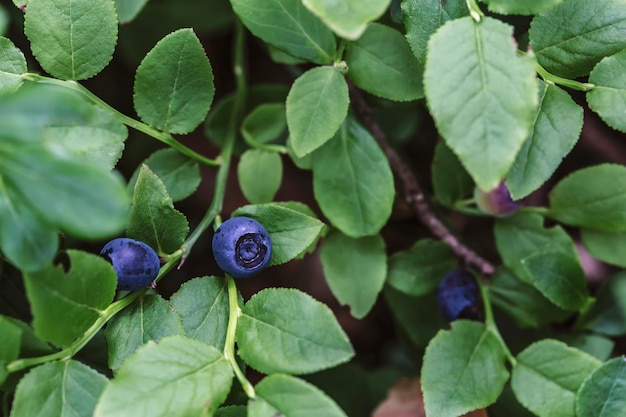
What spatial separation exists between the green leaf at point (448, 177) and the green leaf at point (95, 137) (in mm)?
588

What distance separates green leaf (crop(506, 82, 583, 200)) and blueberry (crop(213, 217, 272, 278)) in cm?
34

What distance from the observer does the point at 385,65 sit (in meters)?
1.07

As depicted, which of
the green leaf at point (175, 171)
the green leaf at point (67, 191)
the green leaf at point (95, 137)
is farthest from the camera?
the green leaf at point (175, 171)

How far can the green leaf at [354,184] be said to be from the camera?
1.13 meters

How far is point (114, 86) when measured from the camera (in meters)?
1.63

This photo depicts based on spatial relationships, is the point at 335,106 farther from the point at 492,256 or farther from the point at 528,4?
the point at 492,256

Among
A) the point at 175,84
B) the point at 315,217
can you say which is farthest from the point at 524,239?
the point at 175,84

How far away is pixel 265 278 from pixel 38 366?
0.95 m

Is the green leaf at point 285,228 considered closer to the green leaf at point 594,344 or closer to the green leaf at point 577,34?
the green leaf at point 577,34

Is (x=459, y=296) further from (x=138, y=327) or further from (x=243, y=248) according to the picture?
(x=138, y=327)

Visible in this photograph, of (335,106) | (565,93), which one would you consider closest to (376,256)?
(335,106)

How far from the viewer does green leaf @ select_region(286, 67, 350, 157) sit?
1.01m

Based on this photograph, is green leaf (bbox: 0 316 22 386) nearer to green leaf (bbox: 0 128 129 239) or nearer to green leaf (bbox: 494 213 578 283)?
green leaf (bbox: 0 128 129 239)

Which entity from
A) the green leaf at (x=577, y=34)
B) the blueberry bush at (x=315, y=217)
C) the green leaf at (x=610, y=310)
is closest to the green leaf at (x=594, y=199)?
the blueberry bush at (x=315, y=217)
